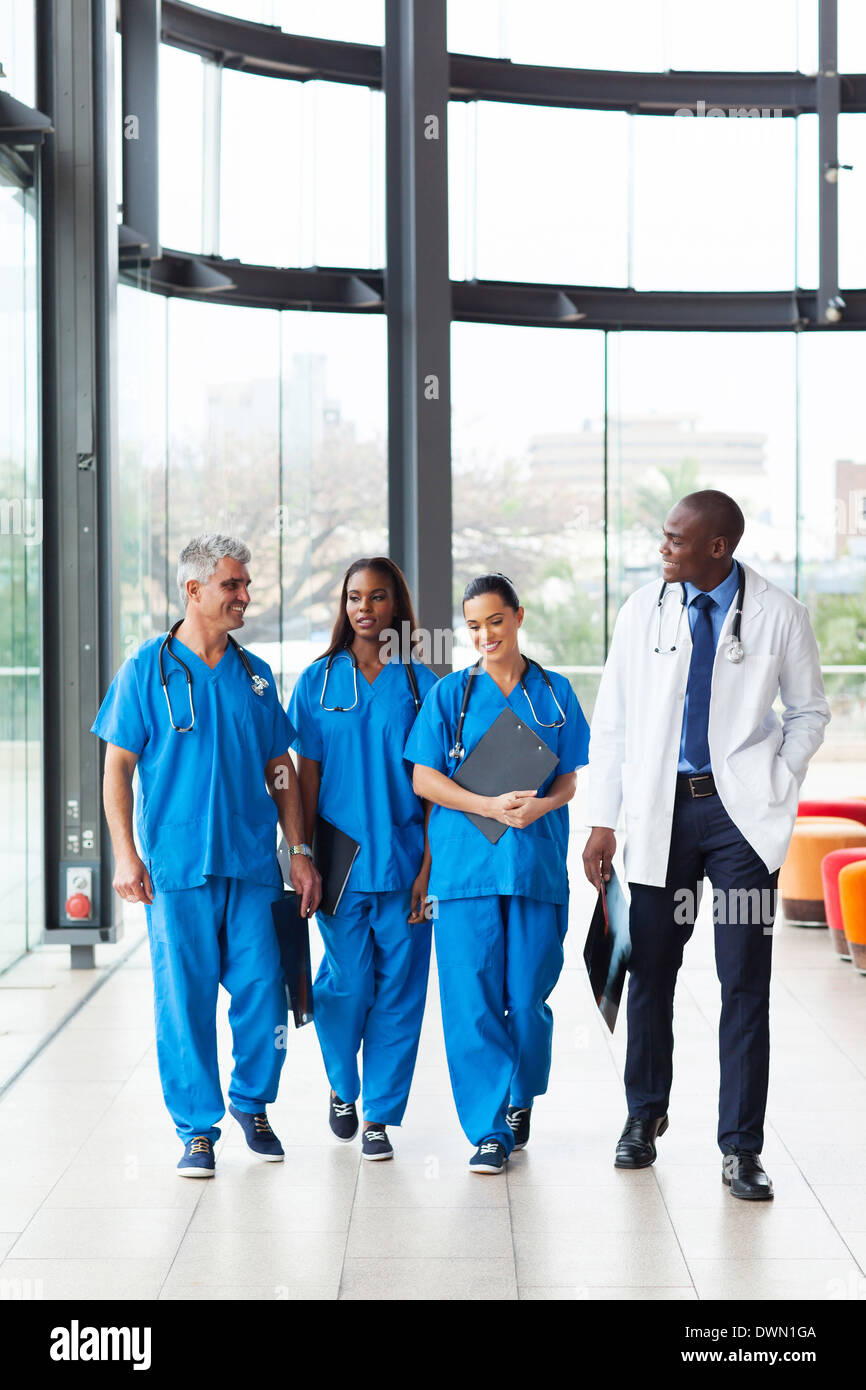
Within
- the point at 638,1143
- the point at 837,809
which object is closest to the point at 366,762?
the point at 638,1143

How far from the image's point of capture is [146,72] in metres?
5.98

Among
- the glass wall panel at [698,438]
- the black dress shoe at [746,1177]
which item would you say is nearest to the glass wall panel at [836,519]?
the glass wall panel at [698,438]

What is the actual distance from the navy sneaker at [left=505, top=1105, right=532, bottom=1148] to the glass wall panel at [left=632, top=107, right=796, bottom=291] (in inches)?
266

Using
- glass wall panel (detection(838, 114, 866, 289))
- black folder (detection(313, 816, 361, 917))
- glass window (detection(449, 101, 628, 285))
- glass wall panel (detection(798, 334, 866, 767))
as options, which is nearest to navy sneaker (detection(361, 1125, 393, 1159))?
black folder (detection(313, 816, 361, 917))

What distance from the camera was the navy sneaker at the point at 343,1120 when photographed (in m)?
3.54

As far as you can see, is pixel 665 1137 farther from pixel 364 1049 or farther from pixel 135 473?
pixel 135 473

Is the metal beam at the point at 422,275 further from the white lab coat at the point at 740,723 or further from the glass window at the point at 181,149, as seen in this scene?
the white lab coat at the point at 740,723

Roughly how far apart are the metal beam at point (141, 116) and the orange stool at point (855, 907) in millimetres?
3773

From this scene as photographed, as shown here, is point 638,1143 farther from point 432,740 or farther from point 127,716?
point 127,716

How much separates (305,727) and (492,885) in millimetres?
607

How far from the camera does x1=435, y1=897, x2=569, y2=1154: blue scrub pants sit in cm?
333

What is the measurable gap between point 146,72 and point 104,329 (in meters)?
1.42

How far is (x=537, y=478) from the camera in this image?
9.34 m
